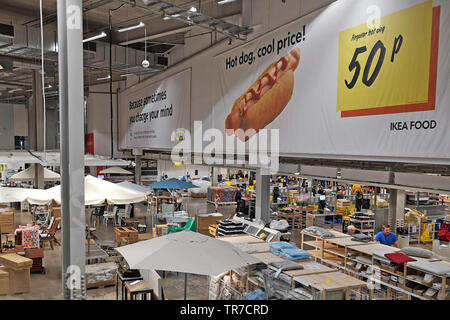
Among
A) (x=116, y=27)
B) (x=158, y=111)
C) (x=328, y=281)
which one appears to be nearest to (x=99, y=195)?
(x=328, y=281)

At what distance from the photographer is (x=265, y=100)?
8680 millimetres

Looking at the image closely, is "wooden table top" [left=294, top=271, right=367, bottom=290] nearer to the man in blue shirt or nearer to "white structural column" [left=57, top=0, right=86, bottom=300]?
"white structural column" [left=57, top=0, right=86, bottom=300]

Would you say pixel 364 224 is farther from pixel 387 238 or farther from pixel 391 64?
pixel 391 64

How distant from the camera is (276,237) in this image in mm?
9227

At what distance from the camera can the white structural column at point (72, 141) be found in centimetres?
355

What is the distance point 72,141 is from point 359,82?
466 centimetres

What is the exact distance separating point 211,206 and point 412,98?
54.8 ft

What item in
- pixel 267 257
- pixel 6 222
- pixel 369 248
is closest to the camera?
pixel 267 257

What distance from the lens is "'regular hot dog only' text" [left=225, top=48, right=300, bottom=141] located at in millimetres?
7910

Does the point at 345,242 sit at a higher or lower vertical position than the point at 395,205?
higher

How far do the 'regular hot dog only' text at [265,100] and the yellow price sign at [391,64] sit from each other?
4.92ft

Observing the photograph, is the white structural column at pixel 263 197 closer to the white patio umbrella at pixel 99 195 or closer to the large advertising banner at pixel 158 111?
the large advertising banner at pixel 158 111

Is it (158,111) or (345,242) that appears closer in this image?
(345,242)

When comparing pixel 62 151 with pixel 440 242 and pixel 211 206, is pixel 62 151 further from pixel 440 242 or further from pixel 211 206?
pixel 211 206
